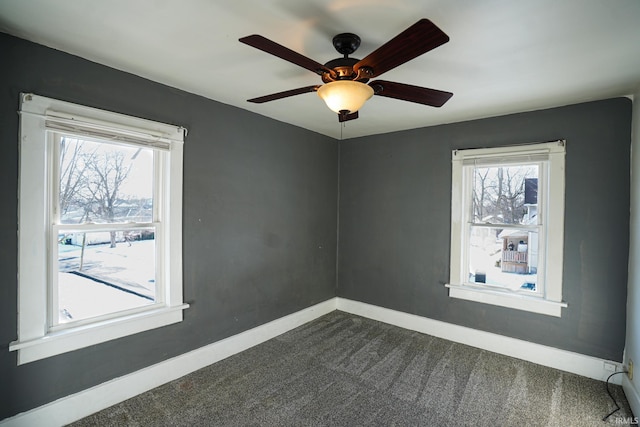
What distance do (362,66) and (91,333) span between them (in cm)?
243

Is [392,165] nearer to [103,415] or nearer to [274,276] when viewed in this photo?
[274,276]

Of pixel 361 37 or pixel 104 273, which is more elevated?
pixel 361 37

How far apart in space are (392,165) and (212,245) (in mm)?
2338

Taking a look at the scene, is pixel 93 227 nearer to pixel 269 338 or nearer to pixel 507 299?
pixel 269 338

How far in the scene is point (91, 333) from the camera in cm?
210

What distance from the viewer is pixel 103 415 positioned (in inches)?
82.1

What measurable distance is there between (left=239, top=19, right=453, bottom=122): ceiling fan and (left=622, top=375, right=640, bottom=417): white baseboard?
249cm

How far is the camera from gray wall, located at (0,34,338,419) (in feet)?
5.95

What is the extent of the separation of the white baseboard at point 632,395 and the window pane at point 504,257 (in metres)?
0.88

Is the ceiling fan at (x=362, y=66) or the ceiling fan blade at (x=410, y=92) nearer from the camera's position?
the ceiling fan at (x=362, y=66)

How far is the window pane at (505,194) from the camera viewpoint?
2984mm

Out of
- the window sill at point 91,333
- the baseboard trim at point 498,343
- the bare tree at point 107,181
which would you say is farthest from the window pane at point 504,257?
the bare tree at point 107,181

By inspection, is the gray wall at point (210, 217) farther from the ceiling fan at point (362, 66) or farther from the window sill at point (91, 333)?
the ceiling fan at point (362, 66)

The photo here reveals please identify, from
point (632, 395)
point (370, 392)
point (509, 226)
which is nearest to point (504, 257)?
point (509, 226)
